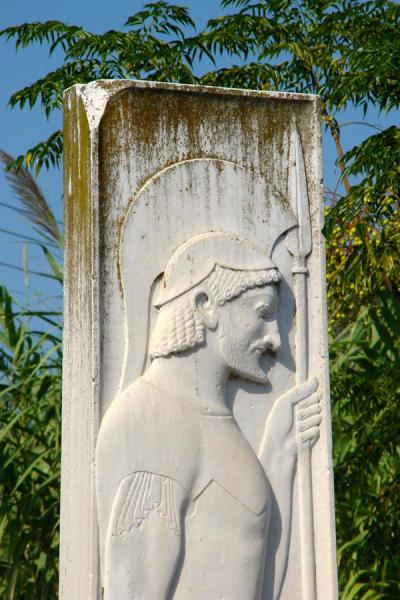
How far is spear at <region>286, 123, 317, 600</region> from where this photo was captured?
17.3ft

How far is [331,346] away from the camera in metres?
8.22

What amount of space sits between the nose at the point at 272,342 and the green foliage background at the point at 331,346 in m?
1.73

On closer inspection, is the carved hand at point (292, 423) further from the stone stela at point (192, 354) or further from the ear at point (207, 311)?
the ear at point (207, 311)

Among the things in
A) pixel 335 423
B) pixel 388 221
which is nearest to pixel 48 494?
pixel 335 423

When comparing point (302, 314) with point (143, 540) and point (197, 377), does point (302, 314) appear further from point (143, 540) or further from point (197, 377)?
point (143, 540)

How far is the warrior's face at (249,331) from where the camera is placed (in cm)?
521

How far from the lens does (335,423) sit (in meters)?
8.04

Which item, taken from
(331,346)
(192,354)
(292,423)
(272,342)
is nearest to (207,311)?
(192,354)

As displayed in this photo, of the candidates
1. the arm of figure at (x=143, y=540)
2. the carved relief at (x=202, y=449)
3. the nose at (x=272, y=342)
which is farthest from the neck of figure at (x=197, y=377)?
the arm of figure at (x=143, y=540)

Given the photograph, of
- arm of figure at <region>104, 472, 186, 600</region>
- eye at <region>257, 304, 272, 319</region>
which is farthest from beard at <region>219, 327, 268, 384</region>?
arm of figure at <region>104, 472, 186, 600</region>

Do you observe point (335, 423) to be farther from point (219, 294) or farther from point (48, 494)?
point (219, 294)

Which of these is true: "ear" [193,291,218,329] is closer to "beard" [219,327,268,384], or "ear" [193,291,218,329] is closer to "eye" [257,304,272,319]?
"beard" [219,327,268,384]

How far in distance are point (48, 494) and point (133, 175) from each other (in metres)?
3.07

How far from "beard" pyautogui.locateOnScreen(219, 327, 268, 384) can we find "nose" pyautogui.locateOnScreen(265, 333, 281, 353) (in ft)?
0.16
